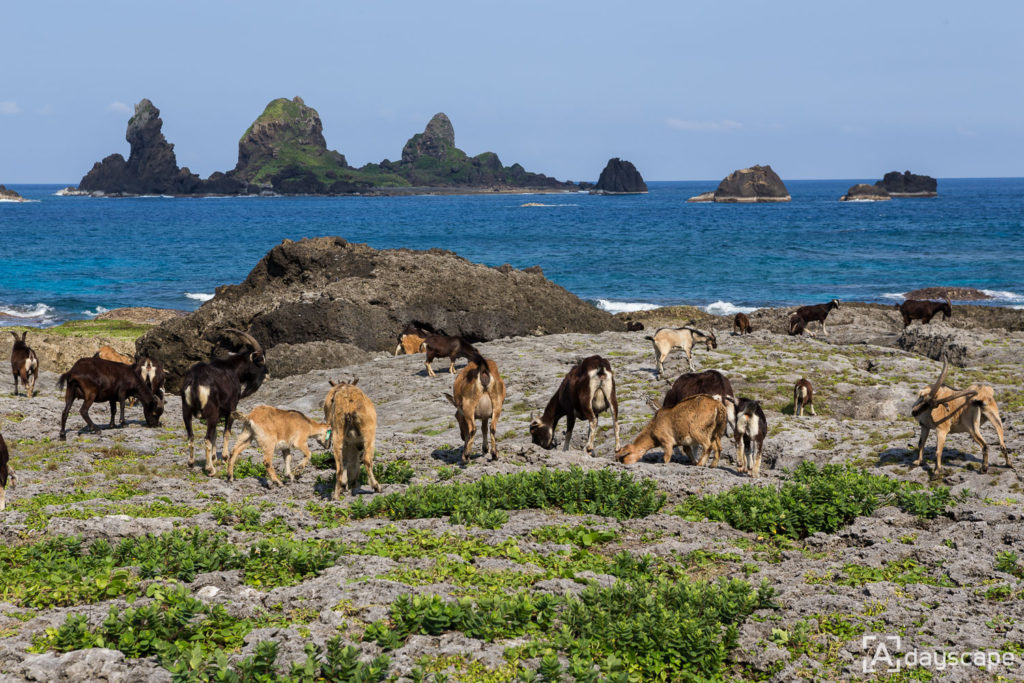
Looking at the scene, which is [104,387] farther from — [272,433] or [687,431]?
[687,431]

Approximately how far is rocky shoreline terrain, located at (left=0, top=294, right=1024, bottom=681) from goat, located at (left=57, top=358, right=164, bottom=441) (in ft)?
3.07

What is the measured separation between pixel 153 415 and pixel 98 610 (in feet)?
39.1

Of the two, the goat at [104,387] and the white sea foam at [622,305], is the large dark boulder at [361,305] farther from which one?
the white sea foam at [622,305]

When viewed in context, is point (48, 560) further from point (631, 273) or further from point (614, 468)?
point (631, 273)

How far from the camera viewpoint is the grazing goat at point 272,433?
13617mm

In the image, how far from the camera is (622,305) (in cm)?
6009

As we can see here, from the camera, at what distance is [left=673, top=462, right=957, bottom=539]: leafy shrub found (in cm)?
1102

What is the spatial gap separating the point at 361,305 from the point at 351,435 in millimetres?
18906

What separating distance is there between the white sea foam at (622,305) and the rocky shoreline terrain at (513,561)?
4055 centimetres

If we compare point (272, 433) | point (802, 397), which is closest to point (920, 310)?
point (802, 397)

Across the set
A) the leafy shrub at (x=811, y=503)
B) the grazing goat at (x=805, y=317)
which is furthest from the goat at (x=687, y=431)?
the grazing goat at (x=805, y=317)

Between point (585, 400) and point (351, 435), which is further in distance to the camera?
point (585, 400)

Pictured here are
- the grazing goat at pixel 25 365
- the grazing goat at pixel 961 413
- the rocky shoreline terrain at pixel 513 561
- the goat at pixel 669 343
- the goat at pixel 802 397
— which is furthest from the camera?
the grazing goat at pixel 25 365

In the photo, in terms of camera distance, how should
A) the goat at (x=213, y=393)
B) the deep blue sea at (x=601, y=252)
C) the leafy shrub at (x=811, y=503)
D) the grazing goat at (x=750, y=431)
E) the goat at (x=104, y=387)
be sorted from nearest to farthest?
the leafy shrub at (x=811, y=503)
the grazing goat at (x=750, y=431)
the goat at (x=213, y=393)
the goat at (x=104, y=387)
the deep blue sea at (x=601, y=252)
